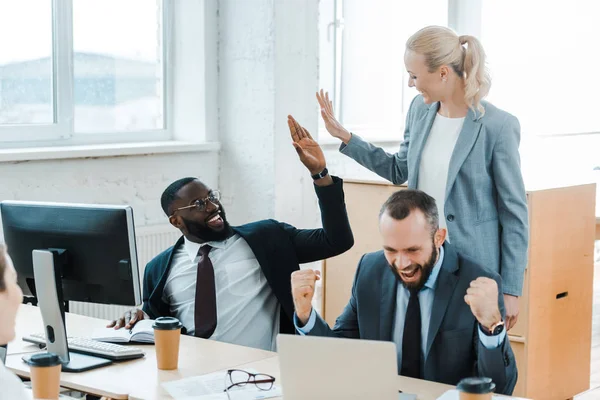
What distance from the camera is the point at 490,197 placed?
10.00 feet

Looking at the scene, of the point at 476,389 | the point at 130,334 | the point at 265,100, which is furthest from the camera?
the point at 265,100

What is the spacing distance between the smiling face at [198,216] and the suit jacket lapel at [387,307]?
78 centimetres

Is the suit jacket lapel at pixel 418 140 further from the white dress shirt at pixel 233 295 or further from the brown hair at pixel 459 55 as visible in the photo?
the white dress shirt at pixel 233 295

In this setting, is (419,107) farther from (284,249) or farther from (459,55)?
(284,249)

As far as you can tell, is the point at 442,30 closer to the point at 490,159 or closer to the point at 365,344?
the point at 490,159

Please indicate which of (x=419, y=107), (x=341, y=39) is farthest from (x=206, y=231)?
(x=341, y=39)

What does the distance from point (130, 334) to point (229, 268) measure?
18.8 inches

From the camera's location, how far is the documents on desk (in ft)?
7.57

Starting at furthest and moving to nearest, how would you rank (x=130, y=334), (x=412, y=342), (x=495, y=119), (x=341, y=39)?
1. (x=341, y=39)
2. (x=495, y=119)
3. (x=130, y=334)
4. (x=412, y=342)

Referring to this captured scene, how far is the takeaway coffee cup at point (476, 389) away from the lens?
1.90 metres

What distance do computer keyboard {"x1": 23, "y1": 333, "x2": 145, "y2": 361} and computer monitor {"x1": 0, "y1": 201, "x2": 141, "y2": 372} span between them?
0.03 meters

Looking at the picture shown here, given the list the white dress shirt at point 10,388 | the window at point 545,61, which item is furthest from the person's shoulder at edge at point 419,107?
the window at point 545,61

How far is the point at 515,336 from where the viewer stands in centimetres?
385

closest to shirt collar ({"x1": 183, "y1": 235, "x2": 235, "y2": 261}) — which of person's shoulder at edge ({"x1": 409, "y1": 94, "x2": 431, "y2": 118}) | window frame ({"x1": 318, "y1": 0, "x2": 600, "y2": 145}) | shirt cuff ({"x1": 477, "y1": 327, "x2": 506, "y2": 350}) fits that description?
person's shoulder at edge ({"x1": 409, "y1": 94, "x2": 431, "y2": 118})
